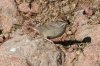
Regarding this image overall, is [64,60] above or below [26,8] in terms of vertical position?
below

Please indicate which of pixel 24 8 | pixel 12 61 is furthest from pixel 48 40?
pixel 24 8

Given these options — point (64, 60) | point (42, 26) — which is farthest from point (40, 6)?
point (64, 60)

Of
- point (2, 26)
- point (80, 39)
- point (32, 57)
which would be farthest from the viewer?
point (2, 26)

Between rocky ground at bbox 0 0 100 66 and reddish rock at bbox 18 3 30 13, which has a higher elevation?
reddish rock at bbox 18 3 30 13

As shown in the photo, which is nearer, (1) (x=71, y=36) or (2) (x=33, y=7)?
(1) (x=71, y=36)

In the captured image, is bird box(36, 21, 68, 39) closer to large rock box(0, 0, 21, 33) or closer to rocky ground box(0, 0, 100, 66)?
rocky ground box(0, 0, 100, 66)

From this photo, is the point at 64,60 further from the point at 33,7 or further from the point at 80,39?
the point at 33,7

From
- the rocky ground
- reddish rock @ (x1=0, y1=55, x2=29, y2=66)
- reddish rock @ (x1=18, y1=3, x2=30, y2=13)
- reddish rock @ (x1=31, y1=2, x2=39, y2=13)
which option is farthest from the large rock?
reddish rock @ (x1=0, y1=55, x2=29, y2=66)

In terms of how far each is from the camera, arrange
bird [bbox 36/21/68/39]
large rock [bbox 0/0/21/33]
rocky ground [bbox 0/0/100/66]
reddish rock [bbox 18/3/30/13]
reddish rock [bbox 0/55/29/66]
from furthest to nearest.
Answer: reddish rock [bbox 18/3/30/13] < large rock [bbox 0/0/21/33] < bird [bbox 36/21/68/39] < rocky ground [bbox 0/0/100/66] < reddish rock [bbox 0/55/29/66]
